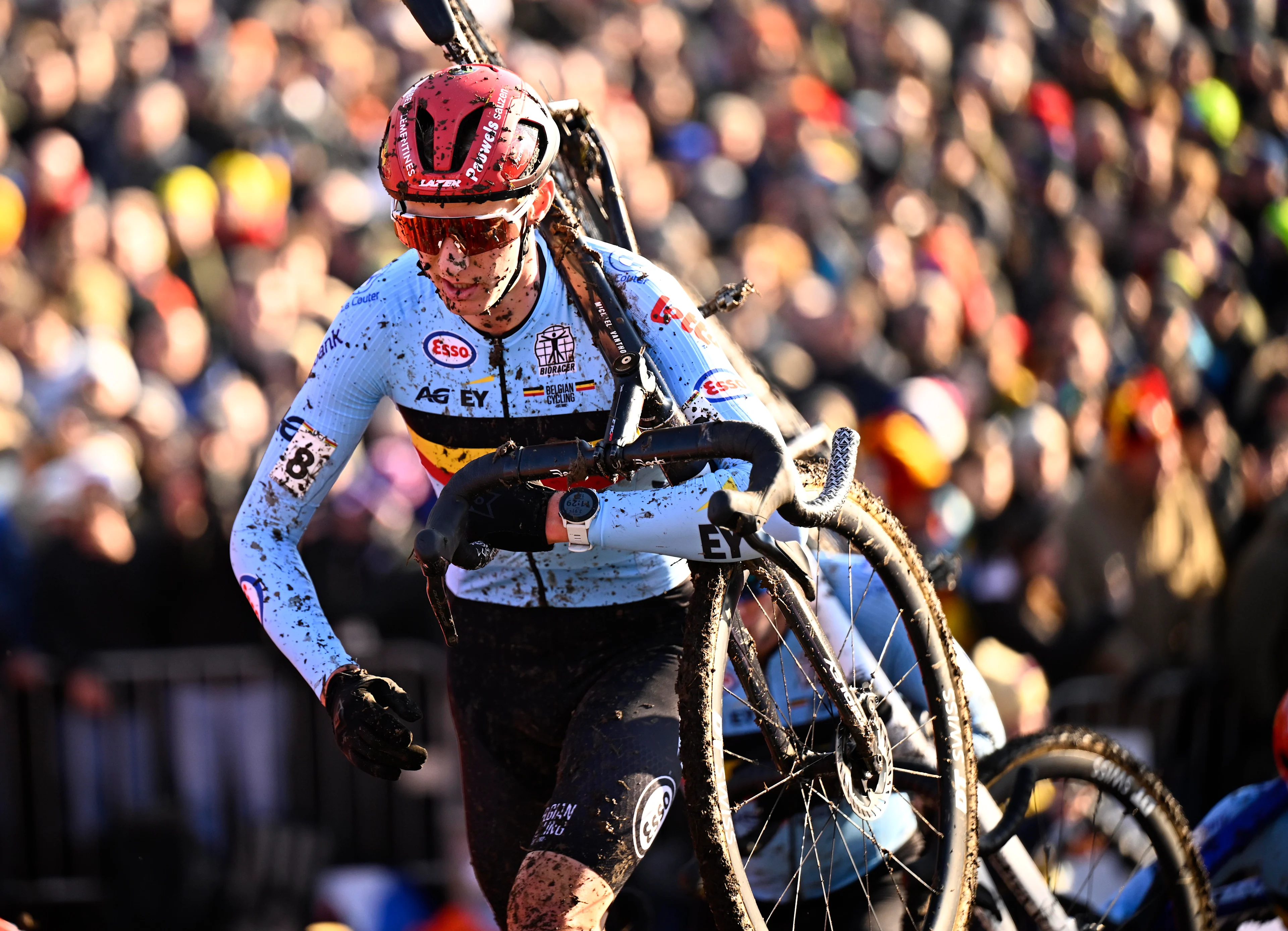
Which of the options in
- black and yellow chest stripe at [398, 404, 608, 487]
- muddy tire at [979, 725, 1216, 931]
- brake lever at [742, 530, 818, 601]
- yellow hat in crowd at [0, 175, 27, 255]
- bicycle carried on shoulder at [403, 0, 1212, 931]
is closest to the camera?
brake lever at [742, 530, 818, 601]

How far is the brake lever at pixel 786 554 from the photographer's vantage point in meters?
3.32

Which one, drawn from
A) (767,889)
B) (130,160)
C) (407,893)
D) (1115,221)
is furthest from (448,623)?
(1115,221)

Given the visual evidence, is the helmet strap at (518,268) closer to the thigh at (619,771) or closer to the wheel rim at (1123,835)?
the thigh at (619,771)

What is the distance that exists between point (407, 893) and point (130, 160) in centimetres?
508

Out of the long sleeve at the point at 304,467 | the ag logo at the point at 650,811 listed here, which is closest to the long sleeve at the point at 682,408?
the ag logo at the point at 650,811

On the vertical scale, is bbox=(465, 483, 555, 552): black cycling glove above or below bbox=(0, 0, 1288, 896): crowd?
above

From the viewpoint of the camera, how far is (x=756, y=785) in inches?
170

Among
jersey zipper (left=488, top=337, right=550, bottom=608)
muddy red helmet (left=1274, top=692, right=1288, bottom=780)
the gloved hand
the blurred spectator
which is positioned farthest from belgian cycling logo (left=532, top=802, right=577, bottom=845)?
the blurred spectator

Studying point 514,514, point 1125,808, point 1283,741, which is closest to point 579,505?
point 514,514

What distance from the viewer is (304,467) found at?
4.09 meters

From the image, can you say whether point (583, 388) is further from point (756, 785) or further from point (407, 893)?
point (407, 893)

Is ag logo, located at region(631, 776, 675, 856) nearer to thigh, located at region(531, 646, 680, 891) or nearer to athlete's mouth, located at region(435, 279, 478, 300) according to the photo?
Answer: thigh, located at region(531, 646, 680, 891)

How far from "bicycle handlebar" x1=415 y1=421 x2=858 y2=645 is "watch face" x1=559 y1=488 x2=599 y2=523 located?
0.06 meters

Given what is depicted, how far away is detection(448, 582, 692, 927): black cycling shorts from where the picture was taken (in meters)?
3.84
